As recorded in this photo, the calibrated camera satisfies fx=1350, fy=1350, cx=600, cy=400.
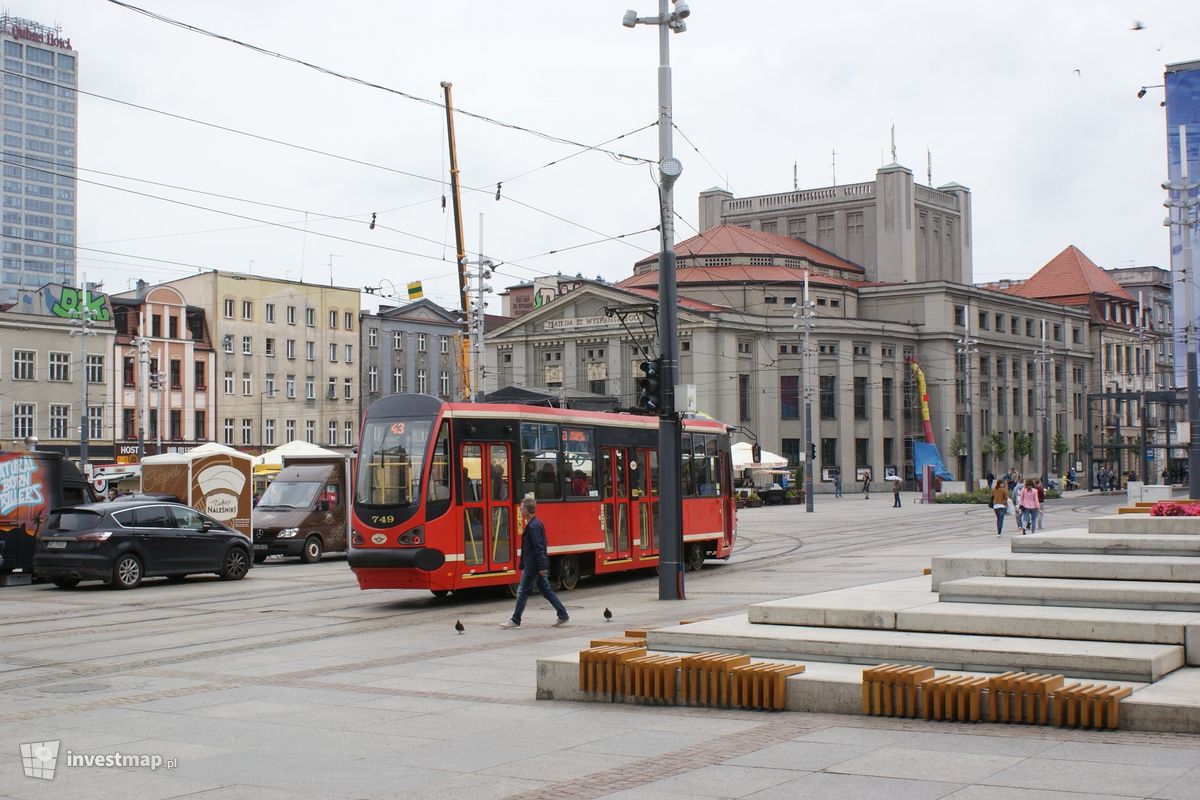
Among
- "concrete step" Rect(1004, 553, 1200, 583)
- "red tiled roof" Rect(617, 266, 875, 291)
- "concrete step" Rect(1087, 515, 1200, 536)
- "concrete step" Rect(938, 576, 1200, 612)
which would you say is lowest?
"concrete step" Rect(938, 576, 1200, 612)

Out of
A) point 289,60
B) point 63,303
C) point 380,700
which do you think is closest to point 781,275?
point 63,303

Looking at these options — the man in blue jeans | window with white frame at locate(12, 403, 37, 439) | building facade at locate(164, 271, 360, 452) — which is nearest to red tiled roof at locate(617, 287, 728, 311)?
building facade at locate(164, 271, 360, 452)

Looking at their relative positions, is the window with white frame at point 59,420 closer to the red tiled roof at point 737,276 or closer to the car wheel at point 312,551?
the car wheel at point 312,551

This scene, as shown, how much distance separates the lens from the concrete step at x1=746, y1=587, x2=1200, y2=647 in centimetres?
1126

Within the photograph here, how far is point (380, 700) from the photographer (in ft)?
38.4

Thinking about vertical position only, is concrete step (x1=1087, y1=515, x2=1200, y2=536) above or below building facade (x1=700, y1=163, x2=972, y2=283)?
below

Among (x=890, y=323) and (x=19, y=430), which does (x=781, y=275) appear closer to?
(x=890, y=323)

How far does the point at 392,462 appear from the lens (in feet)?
66.4

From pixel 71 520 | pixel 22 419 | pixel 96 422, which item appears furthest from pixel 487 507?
pixel 96 422

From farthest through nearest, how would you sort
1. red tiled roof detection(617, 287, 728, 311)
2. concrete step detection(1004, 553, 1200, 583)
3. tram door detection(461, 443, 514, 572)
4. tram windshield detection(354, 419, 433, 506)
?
red tiled roof detection(617, 287, 728, 311) → tram door detection(461, 443, 514, 572) → tram windshield detection(354, 419, 433, 506) → concrete step detection(1004, 553, 1200, 583)

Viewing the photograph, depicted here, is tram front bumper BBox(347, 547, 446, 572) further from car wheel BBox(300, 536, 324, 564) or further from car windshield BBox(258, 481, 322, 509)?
car windshield BBox(258, 481, 322, 509)

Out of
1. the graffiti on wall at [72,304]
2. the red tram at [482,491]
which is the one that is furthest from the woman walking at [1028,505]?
the graffiti on wall at [72,304]

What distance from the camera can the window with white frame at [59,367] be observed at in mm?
65625

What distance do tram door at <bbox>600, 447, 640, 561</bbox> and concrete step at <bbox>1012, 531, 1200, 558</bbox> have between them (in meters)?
8.81
